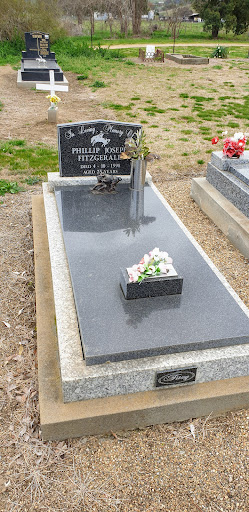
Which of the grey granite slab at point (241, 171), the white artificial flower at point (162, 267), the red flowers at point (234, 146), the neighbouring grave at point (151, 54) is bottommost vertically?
the white artificial flower at point (162, 267)

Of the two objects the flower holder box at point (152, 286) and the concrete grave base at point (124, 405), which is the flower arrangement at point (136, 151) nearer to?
the flower holder box at point (152, 286)

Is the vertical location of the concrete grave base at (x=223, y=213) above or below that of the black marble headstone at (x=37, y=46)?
below

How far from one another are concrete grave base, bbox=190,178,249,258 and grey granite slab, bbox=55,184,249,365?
102 centimetres

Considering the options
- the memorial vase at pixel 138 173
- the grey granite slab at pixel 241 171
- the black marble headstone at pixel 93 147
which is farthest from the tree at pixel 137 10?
the memorial vase at pixel 138 173

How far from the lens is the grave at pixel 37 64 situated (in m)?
13.8

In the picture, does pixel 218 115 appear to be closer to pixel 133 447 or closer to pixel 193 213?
pixel 193 213

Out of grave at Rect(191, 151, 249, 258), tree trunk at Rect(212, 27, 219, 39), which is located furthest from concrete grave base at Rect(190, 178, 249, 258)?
tree trunk at Rect(212, 27, 219, 39)

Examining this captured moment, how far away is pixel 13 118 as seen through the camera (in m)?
10.2

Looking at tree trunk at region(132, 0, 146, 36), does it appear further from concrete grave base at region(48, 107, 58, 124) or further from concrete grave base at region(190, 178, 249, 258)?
concrete grave base at region(190, 178, 249, 258)

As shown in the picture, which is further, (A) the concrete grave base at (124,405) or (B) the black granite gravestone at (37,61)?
(B) the black granite gravestone at (37,61)

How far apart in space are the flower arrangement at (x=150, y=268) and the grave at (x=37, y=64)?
12238mm

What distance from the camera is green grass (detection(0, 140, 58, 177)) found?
23.4 feet

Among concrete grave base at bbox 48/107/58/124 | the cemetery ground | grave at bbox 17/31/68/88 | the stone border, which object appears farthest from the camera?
grave at bbox 17/31/68/88

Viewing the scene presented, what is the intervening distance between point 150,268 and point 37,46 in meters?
15.0
